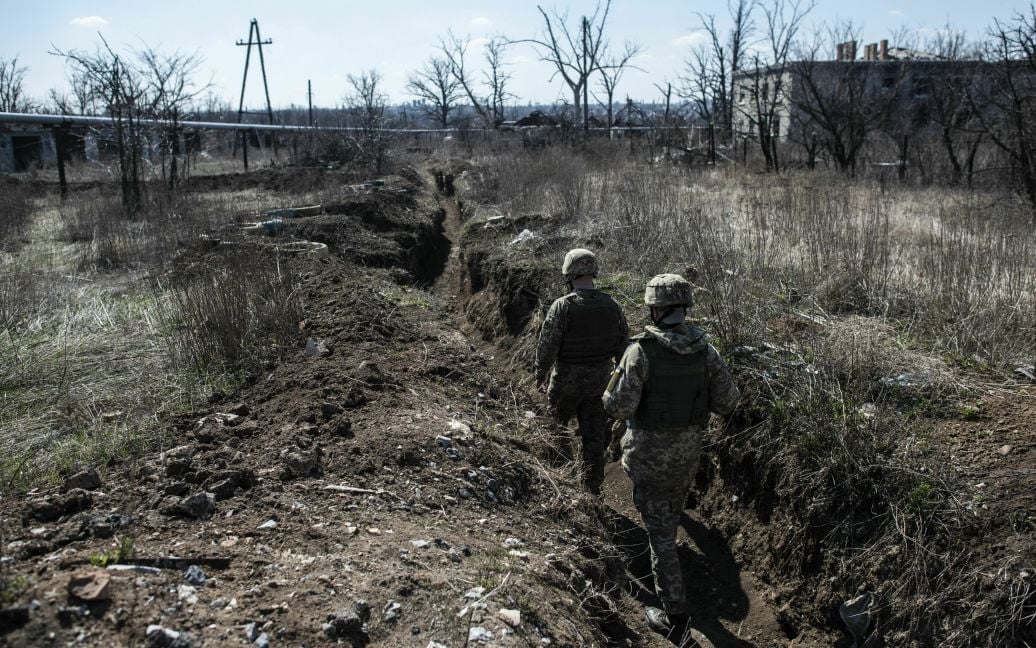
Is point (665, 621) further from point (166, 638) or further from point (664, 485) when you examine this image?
point (166, 638)

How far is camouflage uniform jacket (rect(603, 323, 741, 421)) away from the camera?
4.00 metres

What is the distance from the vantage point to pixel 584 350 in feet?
16.9

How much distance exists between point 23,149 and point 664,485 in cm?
3199

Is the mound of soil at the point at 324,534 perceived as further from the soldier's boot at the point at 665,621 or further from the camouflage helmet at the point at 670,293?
the camouflage helmet at the point at 670,293

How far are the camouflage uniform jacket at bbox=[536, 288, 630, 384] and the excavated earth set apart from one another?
642mm

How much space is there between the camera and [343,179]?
18.5 metres

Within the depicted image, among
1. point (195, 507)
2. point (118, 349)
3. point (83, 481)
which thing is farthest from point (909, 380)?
point (118, 349)

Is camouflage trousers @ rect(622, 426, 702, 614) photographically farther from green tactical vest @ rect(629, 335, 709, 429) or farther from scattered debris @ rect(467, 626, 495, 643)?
scattered debris @ rect(467, 626, 495, 643)

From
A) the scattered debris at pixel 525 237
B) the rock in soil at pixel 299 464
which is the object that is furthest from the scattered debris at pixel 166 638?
the scattered debris at pixel 525 237

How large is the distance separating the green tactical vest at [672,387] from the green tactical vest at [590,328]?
982 mm

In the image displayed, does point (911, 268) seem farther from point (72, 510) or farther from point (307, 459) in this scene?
point (72, 510)

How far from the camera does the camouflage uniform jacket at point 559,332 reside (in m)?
5.09

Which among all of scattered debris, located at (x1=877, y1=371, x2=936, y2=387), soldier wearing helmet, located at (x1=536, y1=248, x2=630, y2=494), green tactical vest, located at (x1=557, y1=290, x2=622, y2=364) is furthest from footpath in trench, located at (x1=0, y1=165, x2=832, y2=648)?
scattered debris, located at (x1=877, y1=371, x2=936, y2=387)

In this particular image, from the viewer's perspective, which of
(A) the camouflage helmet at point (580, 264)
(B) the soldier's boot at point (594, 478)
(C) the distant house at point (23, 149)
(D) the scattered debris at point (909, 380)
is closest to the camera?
(D) the scattered debris at point (909, 380)
